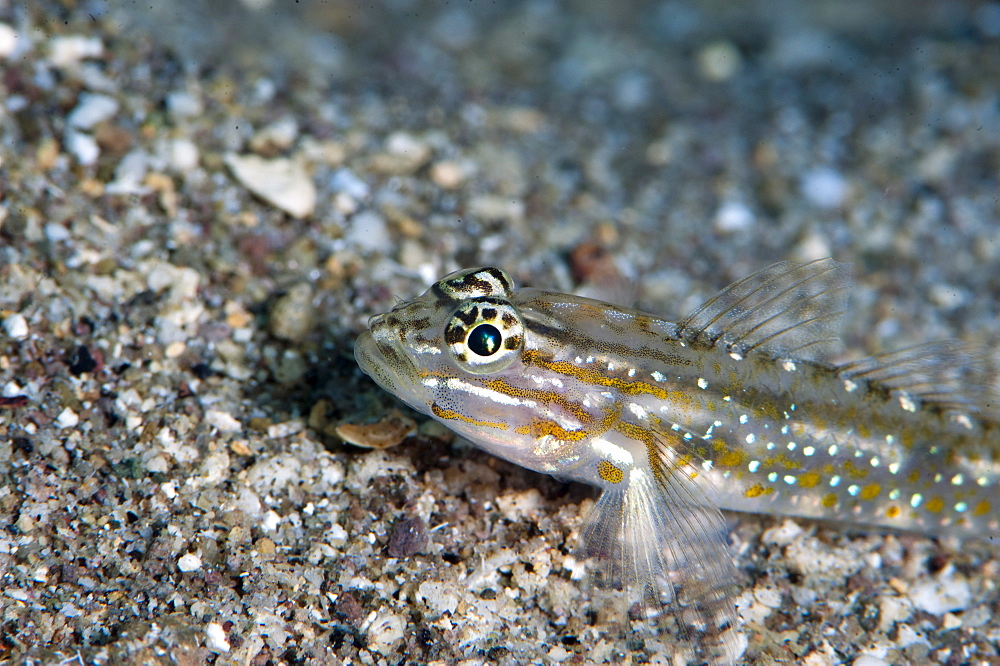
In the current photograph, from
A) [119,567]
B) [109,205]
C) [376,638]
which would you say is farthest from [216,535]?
[109,205]

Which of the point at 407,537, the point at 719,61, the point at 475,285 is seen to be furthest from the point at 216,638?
the point at 719,61

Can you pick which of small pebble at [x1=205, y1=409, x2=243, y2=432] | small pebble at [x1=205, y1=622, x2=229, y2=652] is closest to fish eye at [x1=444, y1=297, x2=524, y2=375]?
small pebble at [x1=205, y1=409, x2=243, y2=432]

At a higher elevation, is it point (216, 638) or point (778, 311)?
point (778, 311)

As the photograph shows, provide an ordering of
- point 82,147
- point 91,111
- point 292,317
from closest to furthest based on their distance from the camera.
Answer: point 292,317, point 82,147, point 91,111

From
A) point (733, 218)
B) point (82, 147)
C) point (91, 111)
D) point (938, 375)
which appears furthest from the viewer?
point (733, 218)

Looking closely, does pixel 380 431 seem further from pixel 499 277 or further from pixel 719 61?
pixel 719 61

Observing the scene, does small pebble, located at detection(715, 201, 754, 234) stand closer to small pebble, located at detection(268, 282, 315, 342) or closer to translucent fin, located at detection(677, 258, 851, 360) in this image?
translucent fin, located at detection(677, 258, 851, 360)

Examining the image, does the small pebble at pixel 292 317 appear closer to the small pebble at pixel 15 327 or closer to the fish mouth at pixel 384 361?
the fish mouth at pixel 384 361
